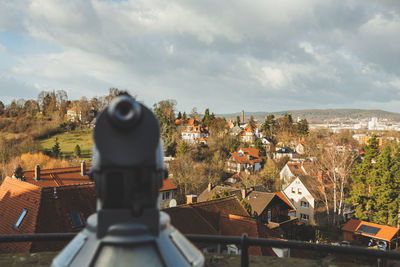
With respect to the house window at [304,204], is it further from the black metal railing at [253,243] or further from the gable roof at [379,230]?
the black metal railing at [253,243]

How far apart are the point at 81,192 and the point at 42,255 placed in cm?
1262


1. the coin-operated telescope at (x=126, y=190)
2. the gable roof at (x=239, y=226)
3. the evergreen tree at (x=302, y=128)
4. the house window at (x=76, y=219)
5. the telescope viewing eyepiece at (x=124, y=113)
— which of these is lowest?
the gable roof at (x=239, y=226)

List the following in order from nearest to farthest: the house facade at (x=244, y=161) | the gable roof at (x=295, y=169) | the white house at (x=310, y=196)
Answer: the white house at (x=310, y=196) → the gable roof at (x=295, y=169) → the house facade at (x=244, y=161)

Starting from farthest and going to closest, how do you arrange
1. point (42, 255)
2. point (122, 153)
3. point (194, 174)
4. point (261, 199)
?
1. point (194, 174)
2. point (261, 199)
3. point (42, 255)
4. point (122, 153)

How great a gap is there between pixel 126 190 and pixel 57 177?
24.4 metres

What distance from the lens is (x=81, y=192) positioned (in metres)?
14.3

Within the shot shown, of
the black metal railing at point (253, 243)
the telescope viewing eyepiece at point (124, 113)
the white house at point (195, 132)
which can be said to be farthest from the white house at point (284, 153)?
the telescope viewing eyepiece at point (124, 113)

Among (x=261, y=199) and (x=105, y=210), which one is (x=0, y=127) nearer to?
(x=261, y=199)

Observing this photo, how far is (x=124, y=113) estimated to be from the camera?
2.97 ft

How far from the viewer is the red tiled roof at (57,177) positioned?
20812mm

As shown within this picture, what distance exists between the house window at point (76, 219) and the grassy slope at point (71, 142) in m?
30.9

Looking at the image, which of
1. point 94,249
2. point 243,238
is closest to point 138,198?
point 94,249

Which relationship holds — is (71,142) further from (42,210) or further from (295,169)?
(42,210)

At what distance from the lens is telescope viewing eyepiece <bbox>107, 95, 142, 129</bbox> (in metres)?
0.87
